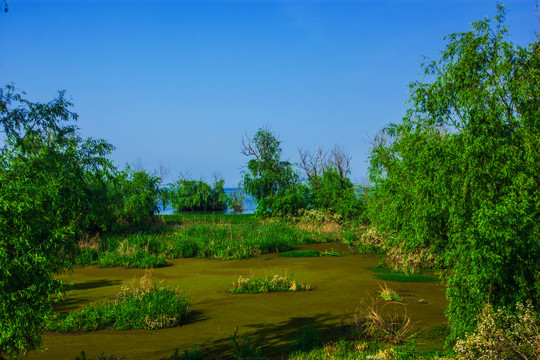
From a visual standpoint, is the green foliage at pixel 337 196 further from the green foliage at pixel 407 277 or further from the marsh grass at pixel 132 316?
the marsh grass at pixel 132 316

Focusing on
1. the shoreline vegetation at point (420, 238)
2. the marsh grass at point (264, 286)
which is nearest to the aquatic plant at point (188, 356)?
the shoreline vegetation at point (420, 238)

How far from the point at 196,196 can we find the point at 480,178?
65.2 m

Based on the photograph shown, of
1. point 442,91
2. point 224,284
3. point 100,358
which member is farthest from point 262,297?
point 442,91

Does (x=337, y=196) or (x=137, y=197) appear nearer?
(x=137, y=197)

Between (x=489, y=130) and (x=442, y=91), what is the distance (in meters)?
2.53

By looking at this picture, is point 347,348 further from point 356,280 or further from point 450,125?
point 356,280

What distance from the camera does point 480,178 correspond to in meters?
9.22

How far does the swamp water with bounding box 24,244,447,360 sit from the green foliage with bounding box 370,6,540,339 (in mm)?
2526

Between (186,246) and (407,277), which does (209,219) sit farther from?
(407,277)

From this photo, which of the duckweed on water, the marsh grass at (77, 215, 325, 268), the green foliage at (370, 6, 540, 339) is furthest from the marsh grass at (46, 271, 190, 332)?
the duckweed on water

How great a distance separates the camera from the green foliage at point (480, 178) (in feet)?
27.4

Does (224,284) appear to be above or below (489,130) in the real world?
below

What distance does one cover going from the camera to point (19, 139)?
1775 cm

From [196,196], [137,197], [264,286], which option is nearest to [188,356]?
[264,286]
